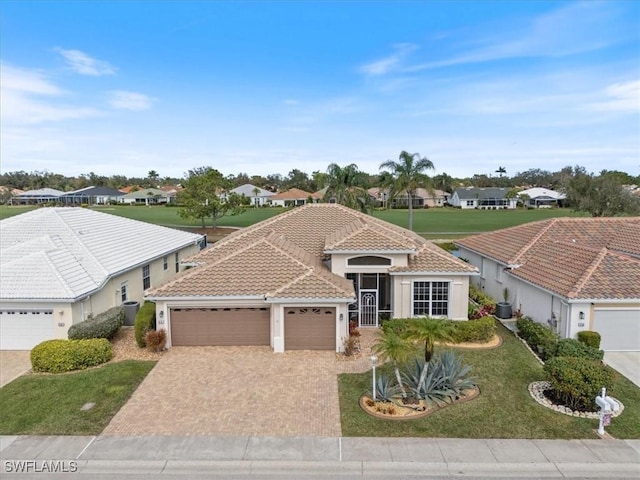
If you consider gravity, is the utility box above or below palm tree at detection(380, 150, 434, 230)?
below

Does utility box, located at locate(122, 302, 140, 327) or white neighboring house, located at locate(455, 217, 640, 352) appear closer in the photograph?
white neighboring house, located at locate(455, 217, 640, 352)

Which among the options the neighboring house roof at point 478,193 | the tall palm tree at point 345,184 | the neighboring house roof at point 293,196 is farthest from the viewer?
the neighboring house roof at point 478,193

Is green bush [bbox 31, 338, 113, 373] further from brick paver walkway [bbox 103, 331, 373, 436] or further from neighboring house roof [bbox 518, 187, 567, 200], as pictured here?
neighboring house roof [bbox 518, 187, 567, 200]

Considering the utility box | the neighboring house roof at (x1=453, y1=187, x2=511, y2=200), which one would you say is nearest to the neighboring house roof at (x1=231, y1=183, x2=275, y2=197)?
the neighboring house roof at (x1=453, y1=187, x2=511, y2=200)

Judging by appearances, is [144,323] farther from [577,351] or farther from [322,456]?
[577,351]

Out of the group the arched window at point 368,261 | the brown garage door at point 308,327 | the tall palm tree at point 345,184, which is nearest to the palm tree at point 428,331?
the brown garage door at point 308,327

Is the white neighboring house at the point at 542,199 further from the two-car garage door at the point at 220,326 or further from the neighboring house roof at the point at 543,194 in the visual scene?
the two-car garage door at the point at 220,326
